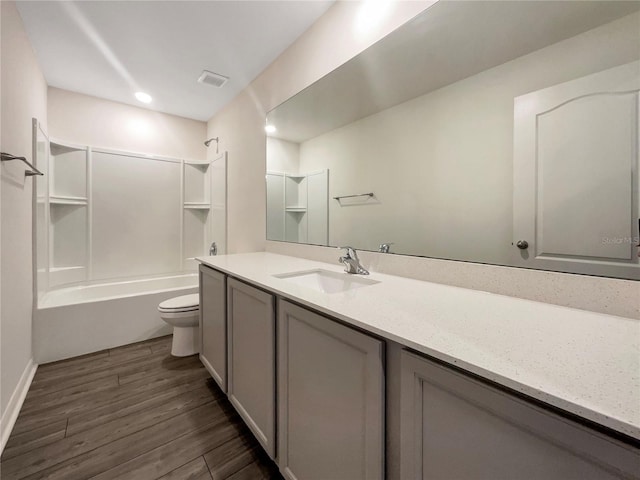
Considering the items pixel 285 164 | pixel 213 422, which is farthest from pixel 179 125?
pixel 213 422

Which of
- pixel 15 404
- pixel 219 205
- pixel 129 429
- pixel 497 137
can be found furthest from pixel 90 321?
pixel 497 137

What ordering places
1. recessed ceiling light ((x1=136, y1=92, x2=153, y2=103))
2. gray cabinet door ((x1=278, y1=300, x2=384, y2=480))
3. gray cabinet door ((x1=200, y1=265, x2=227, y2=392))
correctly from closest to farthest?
gray cabinet door ((x1=278, y1=300, x2=384, y2=480)) → gray cabinet door ((x1=200, y1=265, x2=227, y2=392)) → recessed ceiling light ((x1=136, y1=92, x2=153, y2=103))

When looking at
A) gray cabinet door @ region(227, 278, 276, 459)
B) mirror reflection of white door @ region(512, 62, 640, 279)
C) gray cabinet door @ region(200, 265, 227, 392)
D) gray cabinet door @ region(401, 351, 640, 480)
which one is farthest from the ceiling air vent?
gray cabinet door @ region(401, 351, 640, 480)

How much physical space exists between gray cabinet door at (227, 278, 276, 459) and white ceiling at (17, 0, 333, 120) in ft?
5.60

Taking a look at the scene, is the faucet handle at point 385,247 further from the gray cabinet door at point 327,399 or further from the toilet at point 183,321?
the toilet at point 183,321

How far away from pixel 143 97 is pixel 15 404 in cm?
278

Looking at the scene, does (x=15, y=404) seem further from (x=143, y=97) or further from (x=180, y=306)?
(x=143, y=97)

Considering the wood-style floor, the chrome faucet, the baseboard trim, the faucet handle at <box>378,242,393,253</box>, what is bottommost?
the wood-style floor

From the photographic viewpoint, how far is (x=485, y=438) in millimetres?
525

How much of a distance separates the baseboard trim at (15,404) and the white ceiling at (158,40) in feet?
7.71

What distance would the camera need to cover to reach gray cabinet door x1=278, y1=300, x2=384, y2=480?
73 centimetres

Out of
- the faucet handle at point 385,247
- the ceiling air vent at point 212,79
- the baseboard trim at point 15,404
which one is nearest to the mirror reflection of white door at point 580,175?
the faucet handle at point 385,247

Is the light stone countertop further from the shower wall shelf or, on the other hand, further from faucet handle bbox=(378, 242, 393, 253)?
the shower wall shelf

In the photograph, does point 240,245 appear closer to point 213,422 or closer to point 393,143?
point 213,422
